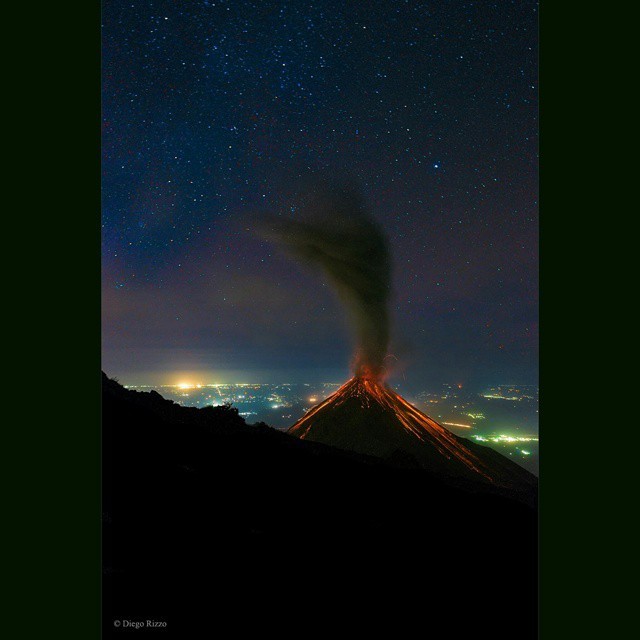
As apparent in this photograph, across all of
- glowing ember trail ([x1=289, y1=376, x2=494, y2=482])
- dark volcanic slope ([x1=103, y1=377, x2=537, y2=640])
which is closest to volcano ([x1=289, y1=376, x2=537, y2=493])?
glowing ember trail ([x1=289, y1=376, x2=494, y2=482])

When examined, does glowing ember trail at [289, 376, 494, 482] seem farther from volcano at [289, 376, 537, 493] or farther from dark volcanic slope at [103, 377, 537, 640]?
dark volcanic slope at [103, 377, 537, 640]

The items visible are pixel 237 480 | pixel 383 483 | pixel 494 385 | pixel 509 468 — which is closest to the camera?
pixel 237 480

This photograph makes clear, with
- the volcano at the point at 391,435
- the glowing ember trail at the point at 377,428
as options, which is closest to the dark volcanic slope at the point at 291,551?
the volcano at the point at 391,435

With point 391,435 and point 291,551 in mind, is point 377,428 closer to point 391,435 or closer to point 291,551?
point 391,435

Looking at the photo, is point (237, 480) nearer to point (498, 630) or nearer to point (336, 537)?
point (336, 537)

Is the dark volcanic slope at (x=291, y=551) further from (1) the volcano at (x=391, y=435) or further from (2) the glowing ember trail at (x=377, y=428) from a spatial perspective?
(2) the glowing ember trail at (x=377, y=428)

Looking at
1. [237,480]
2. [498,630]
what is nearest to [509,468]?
[498,630]

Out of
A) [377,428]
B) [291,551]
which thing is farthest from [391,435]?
[291,551]
